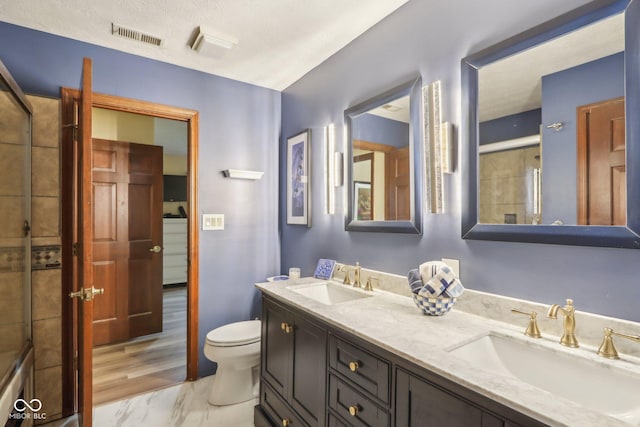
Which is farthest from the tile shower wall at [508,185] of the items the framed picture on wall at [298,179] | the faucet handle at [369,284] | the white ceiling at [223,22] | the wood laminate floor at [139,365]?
the wood laminate floor at [139,365]

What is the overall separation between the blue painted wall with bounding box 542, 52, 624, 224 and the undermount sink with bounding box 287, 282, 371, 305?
3.71ft

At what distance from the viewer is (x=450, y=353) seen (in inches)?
41.6

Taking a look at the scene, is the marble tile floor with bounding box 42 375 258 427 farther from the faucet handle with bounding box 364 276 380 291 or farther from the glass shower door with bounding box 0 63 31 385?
the faucet handle with bounding box 364 276 380 291

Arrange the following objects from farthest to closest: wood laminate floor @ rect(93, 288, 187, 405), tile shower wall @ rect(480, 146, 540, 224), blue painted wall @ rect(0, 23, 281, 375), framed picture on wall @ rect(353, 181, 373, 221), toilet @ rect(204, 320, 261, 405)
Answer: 1. wood laminate floor @ rect(93, 288, 187, 405)
2. blue painted wall @ rect(0, 23, 281, 375)
3. toilet @ rect(204, 320, 261, 405)
4. framed picture on wall @ rect(353, 181, 373, 221)
5. tile shower wall @ rect(480, 146, 540, 224)

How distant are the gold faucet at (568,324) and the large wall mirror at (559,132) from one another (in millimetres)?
230

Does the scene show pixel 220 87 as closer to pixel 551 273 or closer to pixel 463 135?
pixel 463 135

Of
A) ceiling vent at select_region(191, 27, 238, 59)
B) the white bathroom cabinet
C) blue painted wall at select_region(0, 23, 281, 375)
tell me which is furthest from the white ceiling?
the white bathroom cabinet

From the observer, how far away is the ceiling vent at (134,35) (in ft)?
6.74

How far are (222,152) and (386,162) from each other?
4.92 feet

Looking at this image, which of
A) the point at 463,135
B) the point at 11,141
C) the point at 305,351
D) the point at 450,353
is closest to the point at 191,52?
the point at 11,141

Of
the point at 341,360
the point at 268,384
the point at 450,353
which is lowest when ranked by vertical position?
the point at 268,384

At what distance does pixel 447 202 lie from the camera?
5.15 ft

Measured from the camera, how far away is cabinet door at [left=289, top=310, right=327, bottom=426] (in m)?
1.44

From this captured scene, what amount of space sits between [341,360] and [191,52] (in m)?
2.31
